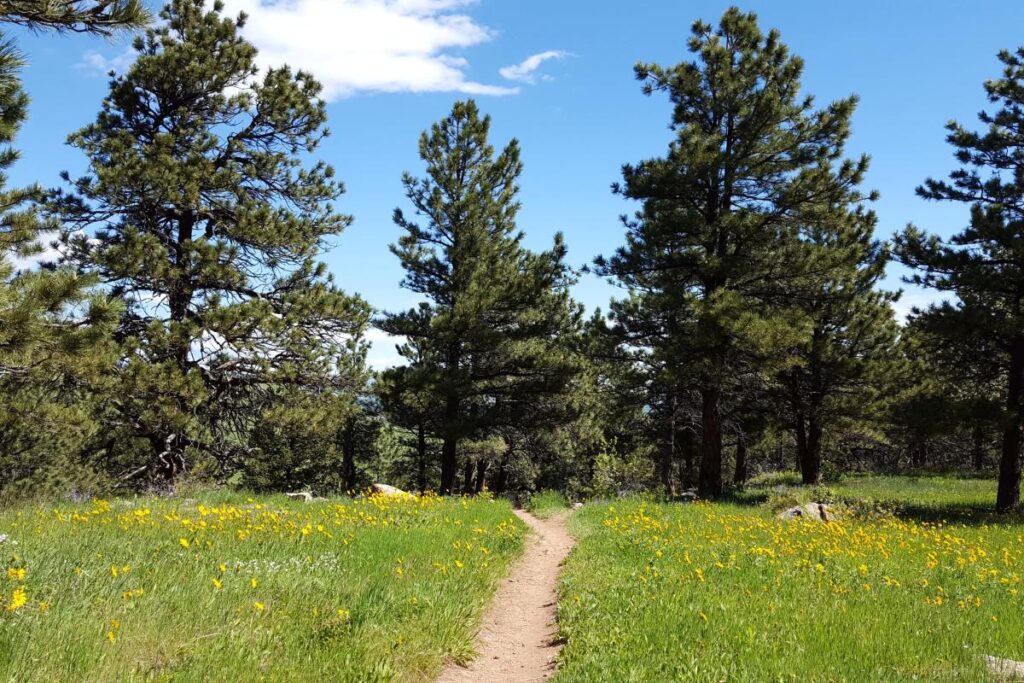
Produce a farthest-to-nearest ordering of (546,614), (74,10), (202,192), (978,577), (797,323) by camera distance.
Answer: (797,323) → (202,192) → (978,577) → (546,614) → (74,10)

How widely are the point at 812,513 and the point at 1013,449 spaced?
20.9 feet

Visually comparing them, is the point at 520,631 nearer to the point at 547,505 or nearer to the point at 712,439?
the point at 547,505

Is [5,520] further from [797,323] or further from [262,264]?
[797,323]

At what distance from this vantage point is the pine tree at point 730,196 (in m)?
16.4

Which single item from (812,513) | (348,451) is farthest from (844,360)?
(348,451)

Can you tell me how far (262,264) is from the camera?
54.9ft

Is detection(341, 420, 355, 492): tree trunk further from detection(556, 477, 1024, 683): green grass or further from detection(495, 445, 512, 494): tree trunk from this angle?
detection(556, 477, 1024, 683): green grass

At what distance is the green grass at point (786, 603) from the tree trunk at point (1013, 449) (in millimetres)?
5259

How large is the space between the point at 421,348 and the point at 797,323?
1248cm

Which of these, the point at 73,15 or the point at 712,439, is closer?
the point at 73,15

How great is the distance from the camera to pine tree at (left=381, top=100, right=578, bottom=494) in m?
20.9

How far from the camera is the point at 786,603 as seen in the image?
20.9 feet

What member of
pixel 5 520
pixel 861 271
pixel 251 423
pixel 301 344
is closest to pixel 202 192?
pixel 301 344

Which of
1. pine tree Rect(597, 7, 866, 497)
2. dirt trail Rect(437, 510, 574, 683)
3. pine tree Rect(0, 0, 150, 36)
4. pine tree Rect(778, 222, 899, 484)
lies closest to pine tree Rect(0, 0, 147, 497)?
pine tree Rect(0, 0, 150, 36)
